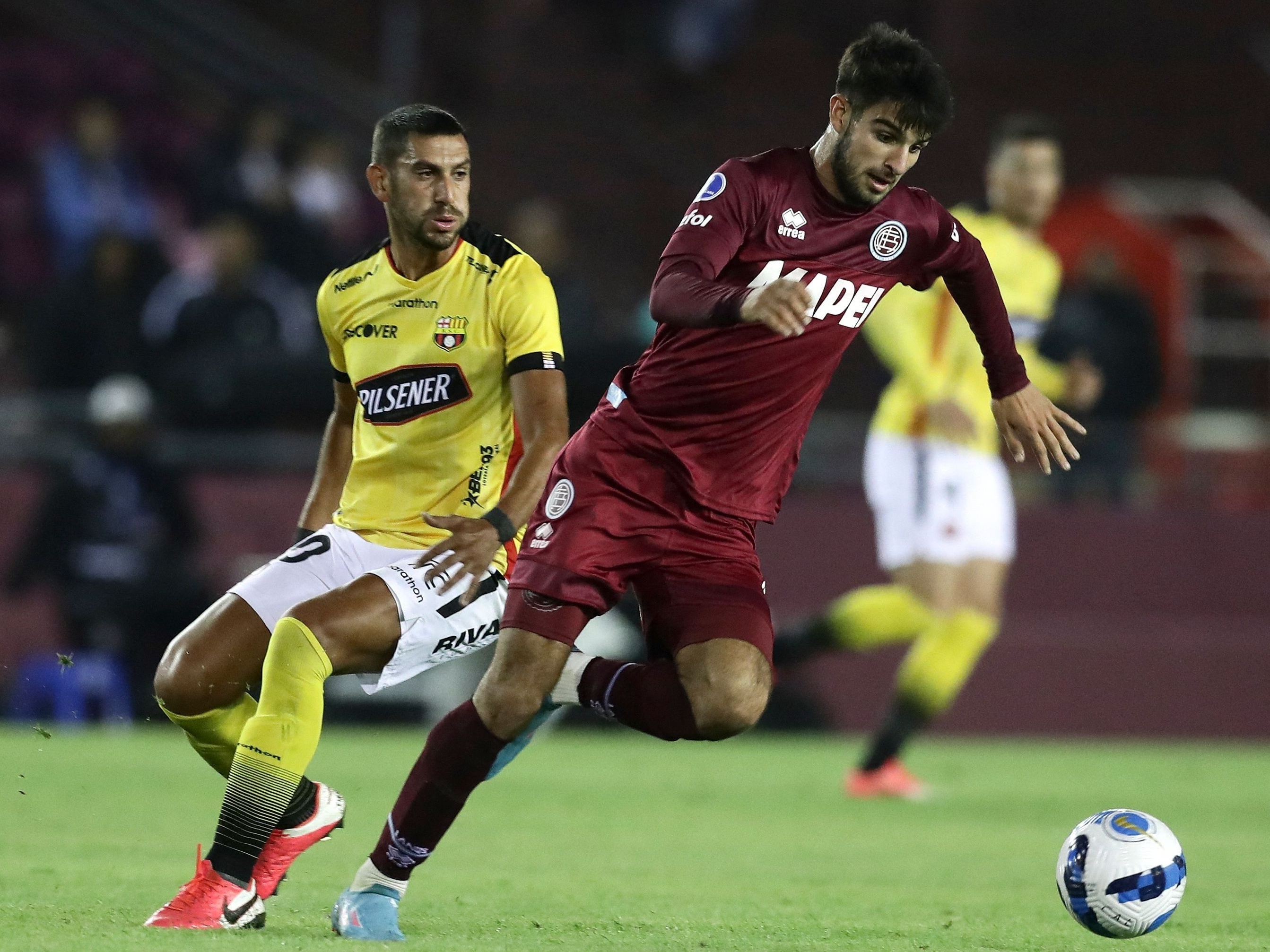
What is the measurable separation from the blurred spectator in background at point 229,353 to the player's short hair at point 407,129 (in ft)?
23.3

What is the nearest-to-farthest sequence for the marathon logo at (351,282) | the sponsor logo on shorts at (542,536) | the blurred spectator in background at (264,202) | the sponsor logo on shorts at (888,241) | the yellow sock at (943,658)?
the sponsor logo on shorts at (542,536), the sponsor logo on shorts at (888,241), the marathon logo at (351,282), the yellow sock at (943,658), the blurred spectator in background at (264,202)

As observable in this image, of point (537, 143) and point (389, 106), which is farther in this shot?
point (537, 143)

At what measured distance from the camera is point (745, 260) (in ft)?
17.6

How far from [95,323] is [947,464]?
238 inches

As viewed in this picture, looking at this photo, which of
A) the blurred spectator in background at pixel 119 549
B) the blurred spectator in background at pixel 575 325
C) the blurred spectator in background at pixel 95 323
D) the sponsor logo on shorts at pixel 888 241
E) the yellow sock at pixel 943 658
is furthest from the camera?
the blurred spectator in background at pixel 95 323

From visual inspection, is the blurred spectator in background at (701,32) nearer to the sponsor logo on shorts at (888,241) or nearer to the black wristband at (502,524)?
the sponsor logo on shorts at (888,241)

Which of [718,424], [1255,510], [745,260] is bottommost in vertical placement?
[1255,510]

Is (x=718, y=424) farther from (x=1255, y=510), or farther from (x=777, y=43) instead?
(x=777, y=43)

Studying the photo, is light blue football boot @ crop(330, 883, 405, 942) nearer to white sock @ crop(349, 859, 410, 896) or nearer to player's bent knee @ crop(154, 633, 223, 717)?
white sock @ crop(349, 859, 410, 896)

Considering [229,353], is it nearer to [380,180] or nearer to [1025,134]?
[1025,134]

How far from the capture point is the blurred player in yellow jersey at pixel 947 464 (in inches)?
356

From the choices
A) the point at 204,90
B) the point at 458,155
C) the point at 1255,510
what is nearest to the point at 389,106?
the point at 204,90

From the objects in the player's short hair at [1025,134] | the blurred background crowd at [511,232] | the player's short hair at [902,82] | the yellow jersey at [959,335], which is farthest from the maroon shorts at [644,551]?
the blurred background crowd at [511,232]

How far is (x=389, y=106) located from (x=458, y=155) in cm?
1056
